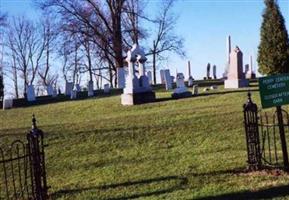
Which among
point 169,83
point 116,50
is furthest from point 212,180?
point 116,50

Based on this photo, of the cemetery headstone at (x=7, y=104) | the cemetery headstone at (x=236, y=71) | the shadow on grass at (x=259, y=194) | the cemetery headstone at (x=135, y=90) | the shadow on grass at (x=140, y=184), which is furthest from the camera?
the cemetery headstone at (x=7, y=104)

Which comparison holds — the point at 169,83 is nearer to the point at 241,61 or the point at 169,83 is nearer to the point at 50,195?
the point at 241,61

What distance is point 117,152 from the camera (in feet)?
39.9

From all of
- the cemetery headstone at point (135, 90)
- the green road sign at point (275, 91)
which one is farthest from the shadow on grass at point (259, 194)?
the cemetery headstone at point (135, 90)

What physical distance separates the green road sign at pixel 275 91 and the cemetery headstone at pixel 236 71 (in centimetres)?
1472

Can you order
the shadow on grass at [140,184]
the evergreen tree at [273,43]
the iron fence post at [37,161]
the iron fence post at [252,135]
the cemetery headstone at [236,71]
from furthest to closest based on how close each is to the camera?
the cemetery headstone at [236,71] < the evergreen tree at [273,43] < the iron fence post at [252,135] < the shadow on grass at [140,184] < the iron fence post at [37,161]

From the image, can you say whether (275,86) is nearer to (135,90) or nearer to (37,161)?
(37,161)

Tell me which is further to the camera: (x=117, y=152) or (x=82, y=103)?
(x=82, y=103)

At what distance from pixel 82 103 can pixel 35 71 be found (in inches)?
1664

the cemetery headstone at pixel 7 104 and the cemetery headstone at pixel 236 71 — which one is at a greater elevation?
the cemetery headstone at pixel 236 71

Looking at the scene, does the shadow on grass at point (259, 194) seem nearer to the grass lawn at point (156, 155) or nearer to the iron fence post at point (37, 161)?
the grass lawn at point (156, 155)

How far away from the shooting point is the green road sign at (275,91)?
8883 mm

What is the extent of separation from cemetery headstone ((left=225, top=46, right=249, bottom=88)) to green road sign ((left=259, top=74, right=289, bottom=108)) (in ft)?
48.3

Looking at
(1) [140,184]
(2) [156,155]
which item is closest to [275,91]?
(1) [140,184]
